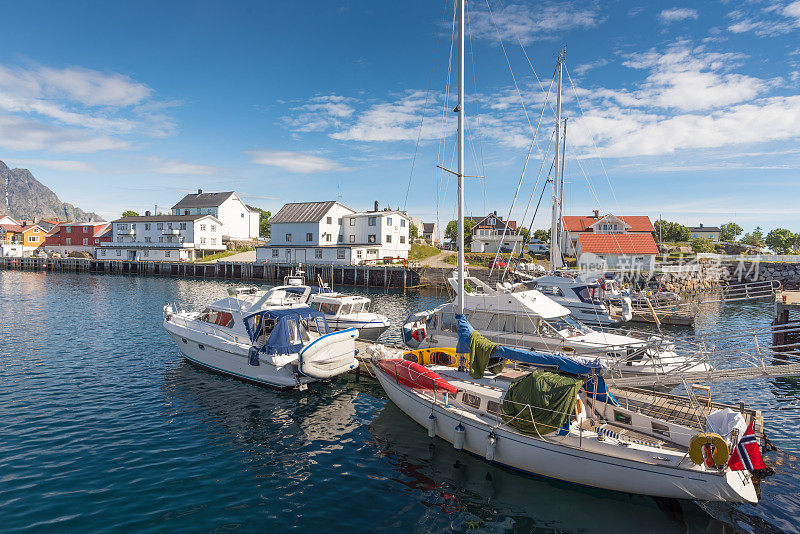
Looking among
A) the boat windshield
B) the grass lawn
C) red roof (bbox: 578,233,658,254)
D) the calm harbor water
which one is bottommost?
the calm harbor water

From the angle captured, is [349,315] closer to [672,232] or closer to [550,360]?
[550,360]

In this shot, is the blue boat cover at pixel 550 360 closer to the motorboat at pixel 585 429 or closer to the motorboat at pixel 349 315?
the motorboat at pixel 585 429

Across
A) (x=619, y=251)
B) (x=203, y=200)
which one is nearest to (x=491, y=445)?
(x=619, y=251)

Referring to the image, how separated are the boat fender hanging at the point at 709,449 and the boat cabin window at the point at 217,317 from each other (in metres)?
17.9

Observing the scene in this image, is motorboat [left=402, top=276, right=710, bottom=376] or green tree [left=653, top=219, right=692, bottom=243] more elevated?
green tree [left=653, top=219, right=692, bottom=243]

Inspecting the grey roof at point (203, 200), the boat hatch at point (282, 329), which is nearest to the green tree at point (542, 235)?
the grey roof at point (203, 200)

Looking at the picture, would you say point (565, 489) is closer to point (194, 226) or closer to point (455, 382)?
point (455, 382)

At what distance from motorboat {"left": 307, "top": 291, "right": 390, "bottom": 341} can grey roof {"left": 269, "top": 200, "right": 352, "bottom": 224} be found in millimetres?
44715

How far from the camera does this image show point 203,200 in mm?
99250

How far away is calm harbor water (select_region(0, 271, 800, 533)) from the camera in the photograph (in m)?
9.86

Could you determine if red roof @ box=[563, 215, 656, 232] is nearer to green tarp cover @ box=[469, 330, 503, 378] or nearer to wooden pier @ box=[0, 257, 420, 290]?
wooden pier @ box=[0, 257, 420, 290]

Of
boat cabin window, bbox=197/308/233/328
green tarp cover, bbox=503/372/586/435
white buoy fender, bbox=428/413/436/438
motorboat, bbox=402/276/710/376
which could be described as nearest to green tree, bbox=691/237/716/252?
motorboat, bbox=402/276/710/376

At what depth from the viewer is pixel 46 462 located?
12.0 metres

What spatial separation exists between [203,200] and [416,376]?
99214 millimetres
